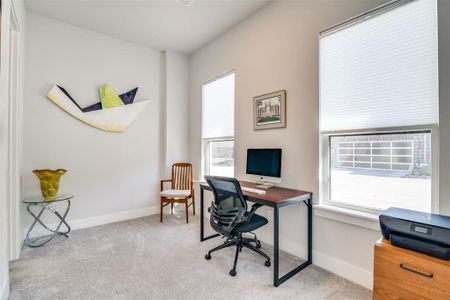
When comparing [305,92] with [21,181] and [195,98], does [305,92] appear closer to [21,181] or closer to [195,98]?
[195,98]

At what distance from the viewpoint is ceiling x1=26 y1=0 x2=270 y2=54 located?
2787 mm

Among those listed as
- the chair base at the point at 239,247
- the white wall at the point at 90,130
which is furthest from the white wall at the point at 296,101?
the white wall at the point at 90,130

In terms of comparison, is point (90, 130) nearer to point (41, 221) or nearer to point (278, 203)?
point (41, 221)

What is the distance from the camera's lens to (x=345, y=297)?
5.87 feet

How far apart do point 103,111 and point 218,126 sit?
6.07 ft

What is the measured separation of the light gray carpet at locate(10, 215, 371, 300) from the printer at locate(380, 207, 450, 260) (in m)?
0.81

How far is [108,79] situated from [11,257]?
2.63 meters

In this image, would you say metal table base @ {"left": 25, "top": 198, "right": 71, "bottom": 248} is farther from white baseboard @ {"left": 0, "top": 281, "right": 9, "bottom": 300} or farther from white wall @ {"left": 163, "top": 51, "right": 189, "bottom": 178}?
white wall @ {"left": 163, "top": 51, "right": 189, "bottom": 178}

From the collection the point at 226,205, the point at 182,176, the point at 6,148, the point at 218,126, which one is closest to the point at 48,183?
the point at 6,148

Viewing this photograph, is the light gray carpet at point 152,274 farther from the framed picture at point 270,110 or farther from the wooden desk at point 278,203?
the framed picture at point 270,110

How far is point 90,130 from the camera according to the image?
3.45m

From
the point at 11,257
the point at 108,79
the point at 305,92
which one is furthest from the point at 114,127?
the point at 305,92

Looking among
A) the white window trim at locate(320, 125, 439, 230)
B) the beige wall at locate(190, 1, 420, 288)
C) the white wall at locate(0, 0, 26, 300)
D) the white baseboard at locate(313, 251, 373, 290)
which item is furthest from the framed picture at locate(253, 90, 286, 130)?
the white wall at locate(0, 0, 26, 300)

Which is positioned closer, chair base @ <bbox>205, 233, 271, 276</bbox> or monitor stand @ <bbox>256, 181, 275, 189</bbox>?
chair base @ <bbox>205, 233, 271, 276</bbox>
